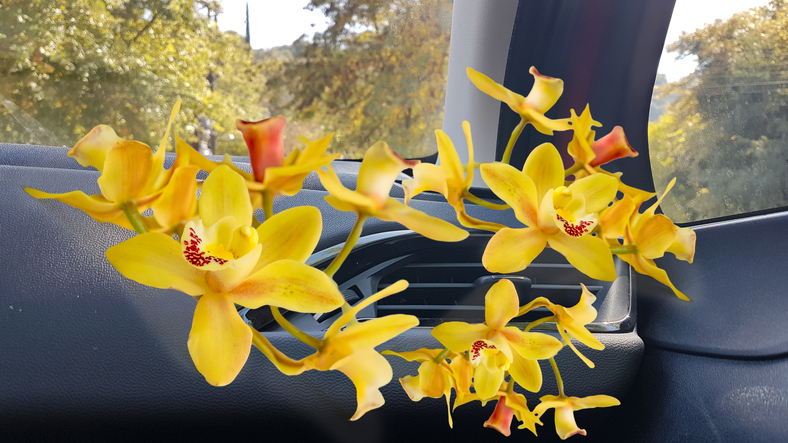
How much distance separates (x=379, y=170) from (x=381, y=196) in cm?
2

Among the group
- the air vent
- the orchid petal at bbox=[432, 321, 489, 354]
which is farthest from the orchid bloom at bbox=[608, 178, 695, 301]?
the air vent

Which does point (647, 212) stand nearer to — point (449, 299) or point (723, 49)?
point (449, 299)

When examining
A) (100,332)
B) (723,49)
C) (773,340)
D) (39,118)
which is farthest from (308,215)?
(39,118)

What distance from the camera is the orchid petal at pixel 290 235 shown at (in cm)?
23

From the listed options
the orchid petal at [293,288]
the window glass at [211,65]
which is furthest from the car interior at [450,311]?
the window glass at [211,65]

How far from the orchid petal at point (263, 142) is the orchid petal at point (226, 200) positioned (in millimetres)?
30

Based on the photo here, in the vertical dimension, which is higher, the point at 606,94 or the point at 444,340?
the point at 606,94

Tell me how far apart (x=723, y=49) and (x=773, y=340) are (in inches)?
46.9

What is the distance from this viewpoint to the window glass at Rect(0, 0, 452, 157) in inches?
226

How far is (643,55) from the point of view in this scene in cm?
137

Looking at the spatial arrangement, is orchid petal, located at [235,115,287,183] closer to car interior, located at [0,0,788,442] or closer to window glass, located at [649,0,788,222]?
car interior, located at [0,0,788,442]

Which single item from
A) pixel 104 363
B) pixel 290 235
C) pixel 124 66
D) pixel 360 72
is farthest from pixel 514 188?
pixel 124 66

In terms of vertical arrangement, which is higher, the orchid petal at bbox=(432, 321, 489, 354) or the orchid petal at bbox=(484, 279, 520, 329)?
the orchid petal at bbox=(484, 279, 520, 329)

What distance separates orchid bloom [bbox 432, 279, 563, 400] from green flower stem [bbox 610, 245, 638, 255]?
0.06m
